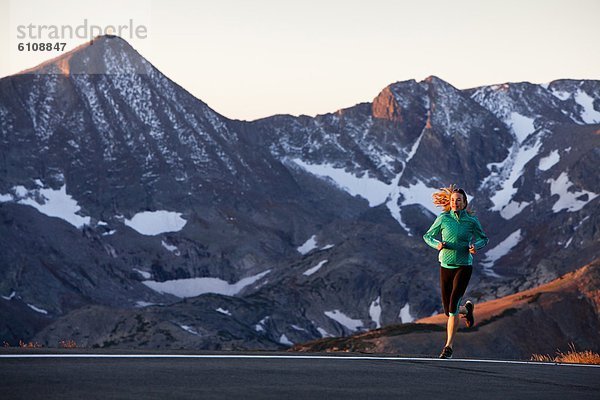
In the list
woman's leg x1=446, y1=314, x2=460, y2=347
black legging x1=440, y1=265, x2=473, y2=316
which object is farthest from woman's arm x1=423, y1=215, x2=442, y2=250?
woman's leg x1=446, y1=314, x2=460, y2=347

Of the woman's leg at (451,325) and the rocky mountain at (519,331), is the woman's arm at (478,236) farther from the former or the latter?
the rocky mountain at (519,331)

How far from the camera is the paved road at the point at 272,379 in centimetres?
1068

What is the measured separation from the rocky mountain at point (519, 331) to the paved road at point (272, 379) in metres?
86.3

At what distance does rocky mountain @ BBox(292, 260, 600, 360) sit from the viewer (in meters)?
102

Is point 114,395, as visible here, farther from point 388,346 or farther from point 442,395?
point 388,346

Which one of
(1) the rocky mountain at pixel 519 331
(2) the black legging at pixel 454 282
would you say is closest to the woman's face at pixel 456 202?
(2) the black legging at pixel 454 282

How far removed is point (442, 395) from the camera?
37.1 feet

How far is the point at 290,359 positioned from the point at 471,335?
9389 centimetres

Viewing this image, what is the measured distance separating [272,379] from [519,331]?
3890 inches

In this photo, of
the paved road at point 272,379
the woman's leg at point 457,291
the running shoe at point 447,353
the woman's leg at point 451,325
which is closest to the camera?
the paved road at point 272,379

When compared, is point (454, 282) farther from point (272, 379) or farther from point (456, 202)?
point (272, 379)

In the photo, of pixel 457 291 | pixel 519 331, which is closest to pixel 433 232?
pixel 457 291

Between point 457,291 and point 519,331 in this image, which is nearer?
point 457,291

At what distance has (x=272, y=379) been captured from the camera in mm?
12195
